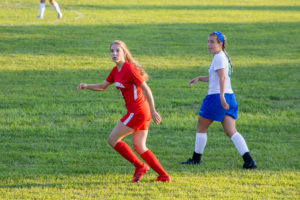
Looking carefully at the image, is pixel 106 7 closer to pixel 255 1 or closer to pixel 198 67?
pixel 255 1

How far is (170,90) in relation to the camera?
11.3 meters

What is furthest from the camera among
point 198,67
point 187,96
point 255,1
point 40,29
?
point 255,1

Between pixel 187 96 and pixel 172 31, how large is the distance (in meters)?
9.61

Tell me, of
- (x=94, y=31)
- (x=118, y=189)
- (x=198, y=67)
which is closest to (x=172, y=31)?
→ (x=94, y=31)

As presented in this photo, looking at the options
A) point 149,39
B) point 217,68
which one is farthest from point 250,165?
point 149,39

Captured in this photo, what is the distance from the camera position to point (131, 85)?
18.5 feet

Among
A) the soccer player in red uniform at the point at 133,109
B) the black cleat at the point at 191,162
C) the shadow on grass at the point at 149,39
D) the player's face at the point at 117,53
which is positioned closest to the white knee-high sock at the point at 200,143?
the black cleat at the point at 191,162

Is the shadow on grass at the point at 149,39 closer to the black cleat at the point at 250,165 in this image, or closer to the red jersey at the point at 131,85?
the black cleat at the point at 250,165

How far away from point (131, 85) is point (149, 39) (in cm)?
1282

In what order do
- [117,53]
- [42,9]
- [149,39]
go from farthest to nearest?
1. [42,9]
2. [149,39]
3. [117,53]

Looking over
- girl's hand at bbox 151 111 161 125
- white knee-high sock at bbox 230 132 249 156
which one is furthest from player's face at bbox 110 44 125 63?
white knee-high sock at bbox 230 132 249 156

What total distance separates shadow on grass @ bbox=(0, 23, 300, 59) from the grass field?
4 centimetres

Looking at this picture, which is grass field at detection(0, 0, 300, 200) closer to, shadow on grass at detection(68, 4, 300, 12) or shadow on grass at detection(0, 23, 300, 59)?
shadow on grass at detection(0, 23, 300, 59)

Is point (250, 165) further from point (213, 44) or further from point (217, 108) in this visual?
point (213, 44)
